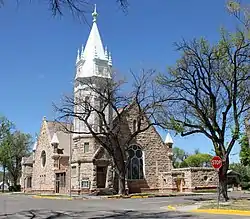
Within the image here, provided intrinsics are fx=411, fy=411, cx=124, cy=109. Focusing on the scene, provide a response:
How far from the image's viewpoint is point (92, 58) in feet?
161

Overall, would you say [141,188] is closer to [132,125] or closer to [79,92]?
[132,125]

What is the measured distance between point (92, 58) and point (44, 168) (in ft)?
57.8

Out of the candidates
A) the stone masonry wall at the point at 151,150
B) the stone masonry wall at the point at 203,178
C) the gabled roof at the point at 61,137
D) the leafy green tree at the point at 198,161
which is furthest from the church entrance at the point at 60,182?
the leafy green tree at the point at 198,161

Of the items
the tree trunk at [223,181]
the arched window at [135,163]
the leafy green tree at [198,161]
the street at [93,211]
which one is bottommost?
the street at [93,211]


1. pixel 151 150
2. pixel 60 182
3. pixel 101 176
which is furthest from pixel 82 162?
pixel 151 150

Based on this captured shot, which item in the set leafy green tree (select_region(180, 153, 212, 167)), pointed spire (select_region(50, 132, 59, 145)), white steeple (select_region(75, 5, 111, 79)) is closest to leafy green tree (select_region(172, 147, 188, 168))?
leafy green tree (select_region(180, 153, 212, 167))

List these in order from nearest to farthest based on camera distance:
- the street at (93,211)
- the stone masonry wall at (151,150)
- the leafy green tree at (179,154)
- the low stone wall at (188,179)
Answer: the street at (93,211) < the low stone wall at (188,179) < the stone masonry wall at (151,150) < the leafy green tree at (179,154)

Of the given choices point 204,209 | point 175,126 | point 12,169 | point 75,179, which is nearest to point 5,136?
point 12,169

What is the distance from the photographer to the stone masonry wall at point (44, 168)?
176ft

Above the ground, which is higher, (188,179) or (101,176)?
(101,176)

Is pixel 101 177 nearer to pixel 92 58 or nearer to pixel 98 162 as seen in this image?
pixel 98 162

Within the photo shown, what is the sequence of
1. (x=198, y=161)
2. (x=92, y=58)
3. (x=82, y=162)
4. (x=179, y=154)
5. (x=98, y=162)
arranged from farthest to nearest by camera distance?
(x=179, y=154) → (x=198, y=161) → (x=92, y=58) → (x=82, y=162) → (x=98, y=162)

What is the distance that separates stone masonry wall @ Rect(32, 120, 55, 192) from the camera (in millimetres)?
53781

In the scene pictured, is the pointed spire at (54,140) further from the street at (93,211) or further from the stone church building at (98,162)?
the street at (93,211)
